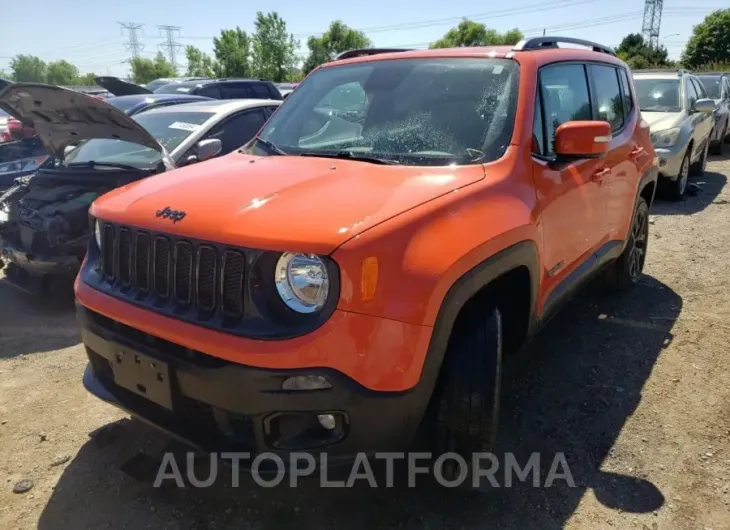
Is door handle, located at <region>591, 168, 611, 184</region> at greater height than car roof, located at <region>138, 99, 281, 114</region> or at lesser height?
lesser

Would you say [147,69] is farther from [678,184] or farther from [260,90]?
[678,184]

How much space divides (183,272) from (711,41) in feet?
159

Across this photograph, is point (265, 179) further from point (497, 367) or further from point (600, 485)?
point (600, 485)

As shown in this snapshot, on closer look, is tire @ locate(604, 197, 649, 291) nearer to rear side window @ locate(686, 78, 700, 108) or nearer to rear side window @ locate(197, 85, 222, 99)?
rear side window @ locate(686, 78, 700, 108)

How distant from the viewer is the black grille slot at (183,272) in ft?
6.97

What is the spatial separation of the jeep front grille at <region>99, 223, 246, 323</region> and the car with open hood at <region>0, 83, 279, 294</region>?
7.24 feet

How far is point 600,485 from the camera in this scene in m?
2.60

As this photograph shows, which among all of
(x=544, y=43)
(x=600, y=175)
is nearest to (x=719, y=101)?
(x=600, y=175)

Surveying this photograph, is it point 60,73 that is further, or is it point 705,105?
point 60,73

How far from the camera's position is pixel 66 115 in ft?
14.7

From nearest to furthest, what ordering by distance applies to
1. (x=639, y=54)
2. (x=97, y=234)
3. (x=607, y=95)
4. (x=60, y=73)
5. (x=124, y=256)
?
1. (x=124, y=256)
2. (x=97, y=234)
3. (x=607, y=95)
4. (x=639, y=54)
5. (x=60, y=73)

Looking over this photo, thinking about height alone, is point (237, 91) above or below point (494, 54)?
below

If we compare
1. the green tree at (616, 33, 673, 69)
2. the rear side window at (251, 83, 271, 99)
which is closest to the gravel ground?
the rear side window at (251, 83, 271, 99)

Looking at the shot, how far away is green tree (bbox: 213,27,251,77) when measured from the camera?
2088 inches
